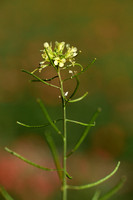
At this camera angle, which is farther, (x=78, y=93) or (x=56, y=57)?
(x=78, y=93)

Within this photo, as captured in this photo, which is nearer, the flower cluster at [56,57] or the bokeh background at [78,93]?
the flower cluster at [56,57]

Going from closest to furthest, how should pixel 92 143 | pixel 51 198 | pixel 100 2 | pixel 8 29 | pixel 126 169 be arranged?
pixel 51 198, pixel 126 169, pixel 92 143, pixel 8 29, pixel 100 2

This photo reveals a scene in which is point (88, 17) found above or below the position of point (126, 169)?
above

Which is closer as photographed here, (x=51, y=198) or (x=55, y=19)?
(x=51, y=198)

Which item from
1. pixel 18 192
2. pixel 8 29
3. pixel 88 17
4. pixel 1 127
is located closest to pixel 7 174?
→ pixel 18 192

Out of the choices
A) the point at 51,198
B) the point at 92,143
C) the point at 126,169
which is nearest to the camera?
the point at 51,198

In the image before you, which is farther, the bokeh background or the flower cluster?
the bokeh background

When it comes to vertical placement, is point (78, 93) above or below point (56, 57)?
above

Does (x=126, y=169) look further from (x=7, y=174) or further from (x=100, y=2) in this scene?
(x=100, y=2)
